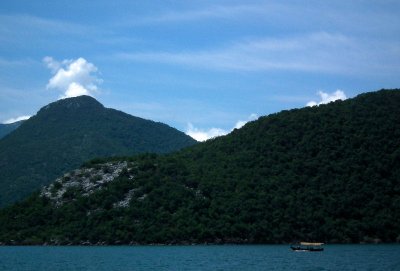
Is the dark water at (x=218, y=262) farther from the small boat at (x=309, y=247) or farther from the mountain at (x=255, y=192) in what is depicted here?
the mountain at (x=255, y=192)

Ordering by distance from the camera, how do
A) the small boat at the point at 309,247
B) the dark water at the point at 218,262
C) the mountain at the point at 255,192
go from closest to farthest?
the dark water at the point at 218,262 → the small boat at the point at 309,247 → the mountain at the point at 255,192

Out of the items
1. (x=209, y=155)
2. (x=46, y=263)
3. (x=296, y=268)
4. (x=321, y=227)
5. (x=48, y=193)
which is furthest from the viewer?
(x=209, y=155)

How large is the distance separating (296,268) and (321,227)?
58.2m

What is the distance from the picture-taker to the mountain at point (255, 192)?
13650 centimetres

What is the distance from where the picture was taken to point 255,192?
148 m

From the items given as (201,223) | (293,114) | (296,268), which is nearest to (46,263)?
(296,268)

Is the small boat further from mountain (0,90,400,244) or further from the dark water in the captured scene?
mountain (0,90,400,244)

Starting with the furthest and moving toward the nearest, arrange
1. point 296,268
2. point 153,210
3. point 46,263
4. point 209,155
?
point 209,155 → point 153,210 → point 46,263 → point 296,268

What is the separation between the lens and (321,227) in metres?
134

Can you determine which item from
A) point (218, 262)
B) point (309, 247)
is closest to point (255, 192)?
point (309, 247)

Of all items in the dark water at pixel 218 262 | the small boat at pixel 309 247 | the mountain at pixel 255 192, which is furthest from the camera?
the mountain at pixel 255 192

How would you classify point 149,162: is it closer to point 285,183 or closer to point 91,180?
point 91,180

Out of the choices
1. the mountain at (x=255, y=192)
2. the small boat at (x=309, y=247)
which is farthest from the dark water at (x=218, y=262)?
the mountain at (x=255, y=192)

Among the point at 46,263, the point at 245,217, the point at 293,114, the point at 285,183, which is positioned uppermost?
the point at 293,114
